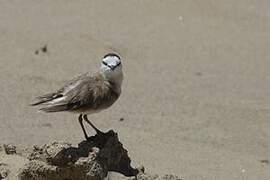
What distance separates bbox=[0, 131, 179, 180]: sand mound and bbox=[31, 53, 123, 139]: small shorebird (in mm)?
208

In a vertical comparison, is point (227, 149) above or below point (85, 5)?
below

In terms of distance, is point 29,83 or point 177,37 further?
point 177,37

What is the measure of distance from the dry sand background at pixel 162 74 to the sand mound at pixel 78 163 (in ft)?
5.82

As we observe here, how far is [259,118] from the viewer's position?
30.4ft

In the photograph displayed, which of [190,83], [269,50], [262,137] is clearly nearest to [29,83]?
[190,83]

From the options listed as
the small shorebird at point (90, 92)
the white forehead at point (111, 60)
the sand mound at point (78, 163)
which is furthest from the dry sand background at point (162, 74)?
the white forehead at point (111, 60)

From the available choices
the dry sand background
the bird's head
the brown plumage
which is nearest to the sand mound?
the brown plumage

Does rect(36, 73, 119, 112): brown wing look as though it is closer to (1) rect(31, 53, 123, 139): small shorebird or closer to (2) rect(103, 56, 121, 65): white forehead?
(1) rect(31, 53, 123, 139): small shorebird

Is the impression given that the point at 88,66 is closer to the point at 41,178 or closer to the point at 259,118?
the point at 259,118

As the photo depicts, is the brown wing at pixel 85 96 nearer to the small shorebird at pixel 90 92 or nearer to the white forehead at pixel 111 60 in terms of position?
the small shorebird at pixel 90 92

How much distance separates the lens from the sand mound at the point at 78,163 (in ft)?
17.2

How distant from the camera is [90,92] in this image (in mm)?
5332

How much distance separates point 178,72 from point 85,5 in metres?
2.37

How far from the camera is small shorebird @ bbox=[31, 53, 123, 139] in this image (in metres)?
5.30
